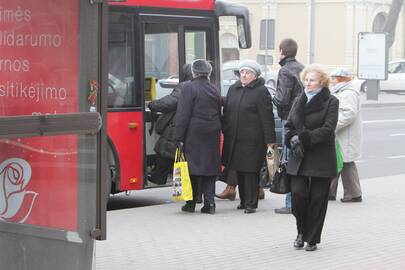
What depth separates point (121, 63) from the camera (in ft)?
33.3

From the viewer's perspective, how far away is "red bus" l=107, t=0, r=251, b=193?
10.1 metres

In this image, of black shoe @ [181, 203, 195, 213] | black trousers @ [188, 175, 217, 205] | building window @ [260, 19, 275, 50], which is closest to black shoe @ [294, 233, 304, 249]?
black trousers @ [188, 175, 217, 205]

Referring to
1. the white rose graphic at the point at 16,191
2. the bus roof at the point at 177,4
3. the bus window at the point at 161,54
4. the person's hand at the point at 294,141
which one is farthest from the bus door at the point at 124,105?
the white rose graphic at the point at 16,191

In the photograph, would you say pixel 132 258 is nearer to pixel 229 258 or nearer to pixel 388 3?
pixel 229 258

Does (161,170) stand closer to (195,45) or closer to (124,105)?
(124,105)

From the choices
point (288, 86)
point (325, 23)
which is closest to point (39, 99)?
point (288, 86)

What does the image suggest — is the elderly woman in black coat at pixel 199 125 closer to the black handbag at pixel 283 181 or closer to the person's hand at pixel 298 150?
the black handbag at pixel 283 181

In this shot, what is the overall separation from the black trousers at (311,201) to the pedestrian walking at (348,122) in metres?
2.80

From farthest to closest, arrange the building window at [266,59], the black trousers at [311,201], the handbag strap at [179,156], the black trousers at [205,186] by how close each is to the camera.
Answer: the building window at [266,59] → the black trousers at [205,186] → the handbag strap at [179,156] → the black trousers at [311,201]

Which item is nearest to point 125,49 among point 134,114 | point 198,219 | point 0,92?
point 134,114

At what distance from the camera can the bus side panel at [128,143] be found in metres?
10.0

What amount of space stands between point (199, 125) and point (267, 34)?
18.9 meters

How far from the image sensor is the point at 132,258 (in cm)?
742

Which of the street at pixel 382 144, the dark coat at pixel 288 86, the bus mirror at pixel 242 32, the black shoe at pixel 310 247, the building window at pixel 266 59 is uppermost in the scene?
the bus mirror at pixel 242 32
